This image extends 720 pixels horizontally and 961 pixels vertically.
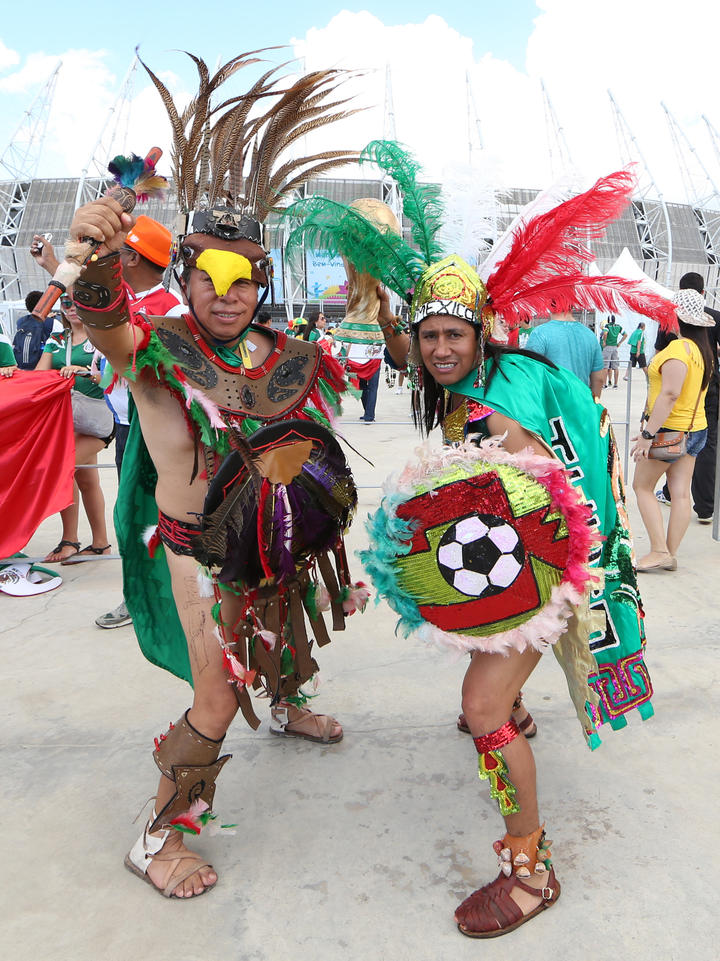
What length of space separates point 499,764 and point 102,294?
5.13 ft

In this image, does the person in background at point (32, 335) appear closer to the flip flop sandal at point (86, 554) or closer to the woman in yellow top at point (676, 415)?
the flip flop sandal at point (86, 554)

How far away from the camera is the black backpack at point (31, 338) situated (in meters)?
6.93

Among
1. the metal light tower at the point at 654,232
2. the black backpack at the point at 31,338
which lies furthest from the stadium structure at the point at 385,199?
the black backpack at the point at 31,338

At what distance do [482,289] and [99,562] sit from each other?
13.3 feet

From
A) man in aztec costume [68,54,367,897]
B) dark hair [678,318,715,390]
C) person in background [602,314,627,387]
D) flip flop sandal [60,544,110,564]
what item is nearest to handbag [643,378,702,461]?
dark hair [678,318,715,390]

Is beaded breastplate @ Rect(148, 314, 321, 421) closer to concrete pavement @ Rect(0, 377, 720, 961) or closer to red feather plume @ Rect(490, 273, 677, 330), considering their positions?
red feather plume @ Rect(490, 273, 677, 330)

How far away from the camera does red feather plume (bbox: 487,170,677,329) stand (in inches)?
78.6

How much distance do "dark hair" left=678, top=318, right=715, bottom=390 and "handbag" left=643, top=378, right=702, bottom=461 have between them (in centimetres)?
16

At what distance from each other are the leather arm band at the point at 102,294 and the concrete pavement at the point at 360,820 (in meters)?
1.22

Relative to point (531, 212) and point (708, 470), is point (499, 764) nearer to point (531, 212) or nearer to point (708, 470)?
point (531, 212)

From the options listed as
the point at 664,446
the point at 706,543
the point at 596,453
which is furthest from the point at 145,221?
the point at 706,543

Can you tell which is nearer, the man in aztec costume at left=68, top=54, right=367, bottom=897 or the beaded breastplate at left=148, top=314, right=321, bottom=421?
the man in aztec costume at left=68, top=54, right=367, bottom=897

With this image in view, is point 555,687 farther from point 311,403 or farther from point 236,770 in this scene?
point 311,403

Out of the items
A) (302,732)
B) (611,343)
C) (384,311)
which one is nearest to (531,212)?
(384,311)
